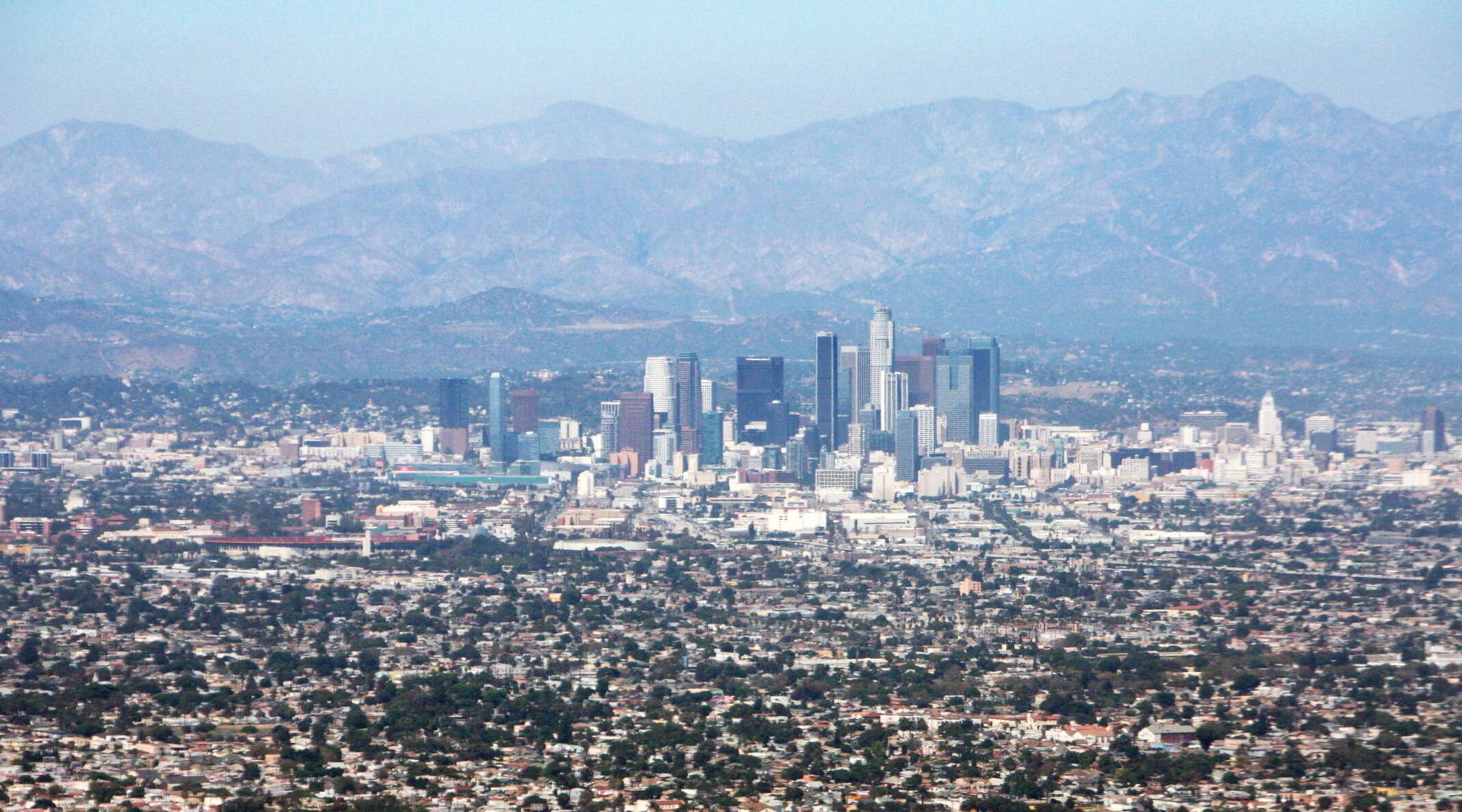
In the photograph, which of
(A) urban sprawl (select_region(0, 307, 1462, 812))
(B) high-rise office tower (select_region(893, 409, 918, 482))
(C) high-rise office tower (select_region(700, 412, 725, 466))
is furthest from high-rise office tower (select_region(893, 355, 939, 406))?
(B) high-rise office tower (select_region(893, 409, 918, 482))

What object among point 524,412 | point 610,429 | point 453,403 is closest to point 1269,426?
point 610,429

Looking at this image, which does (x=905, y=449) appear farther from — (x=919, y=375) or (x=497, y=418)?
(x=919, y=375)

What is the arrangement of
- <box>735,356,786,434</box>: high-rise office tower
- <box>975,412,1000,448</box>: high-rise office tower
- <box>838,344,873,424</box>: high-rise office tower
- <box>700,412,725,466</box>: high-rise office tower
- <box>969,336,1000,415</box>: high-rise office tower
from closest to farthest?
<box>700,412,725,466</box>: high-rise office tower < <box>975,412,1000,448</box>: high-rise office tower < <box>735,356,786,434</box>: high-rise office tower < <box>969,336,1000,415</box>: high-rise office tower < <box>838,344,873,424</box>: high-rise office tower

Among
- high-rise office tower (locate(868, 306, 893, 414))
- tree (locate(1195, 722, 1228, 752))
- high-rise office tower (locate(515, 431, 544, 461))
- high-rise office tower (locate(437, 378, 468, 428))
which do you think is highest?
high-rise office tower (locate(868, 306, 893, 414))

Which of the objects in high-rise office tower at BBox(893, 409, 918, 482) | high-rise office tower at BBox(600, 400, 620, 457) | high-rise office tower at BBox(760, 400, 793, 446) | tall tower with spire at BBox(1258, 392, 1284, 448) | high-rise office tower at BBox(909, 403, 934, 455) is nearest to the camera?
high-rise office tower at BBox(893, 409, 918, 482)

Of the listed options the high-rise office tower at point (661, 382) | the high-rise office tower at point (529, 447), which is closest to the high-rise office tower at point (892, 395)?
the high-rise office tower at point (661, 382)

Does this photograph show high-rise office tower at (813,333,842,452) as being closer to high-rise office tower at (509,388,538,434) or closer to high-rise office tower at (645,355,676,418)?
high-rise office tower at (645,355,676,418)

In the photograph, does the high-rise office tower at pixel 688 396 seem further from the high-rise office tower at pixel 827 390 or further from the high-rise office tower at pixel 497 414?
the high-rise office tower at pixel 497 414

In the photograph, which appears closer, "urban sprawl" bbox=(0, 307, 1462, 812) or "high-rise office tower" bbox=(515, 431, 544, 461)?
"urban sprawl" bbox=(0, 307, 1462, 812)
